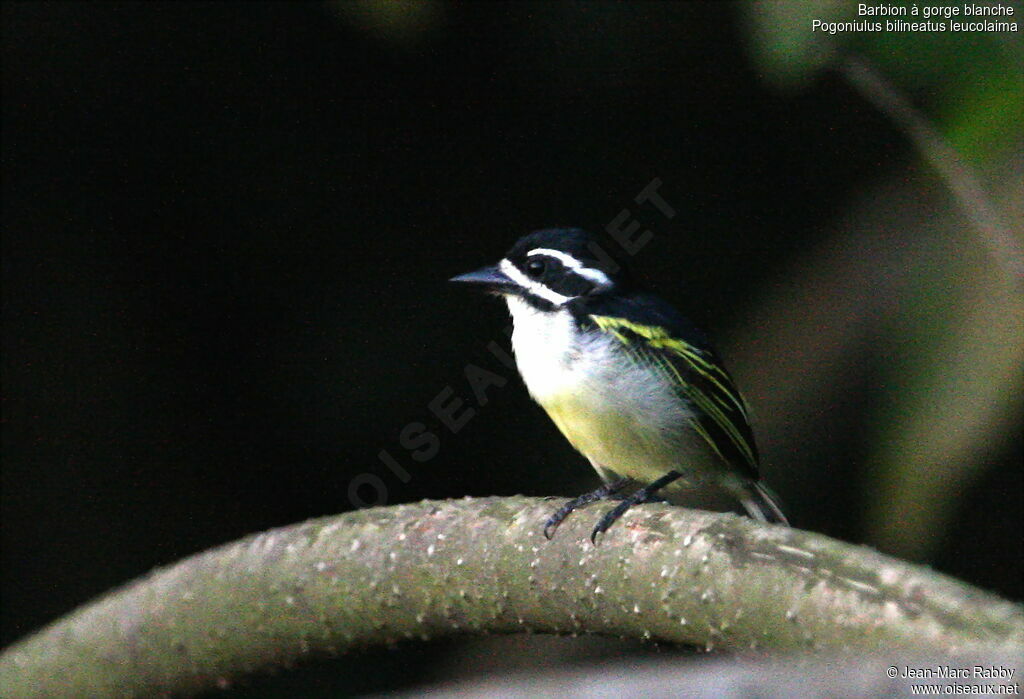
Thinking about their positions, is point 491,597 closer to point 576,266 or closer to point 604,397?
point 604,397

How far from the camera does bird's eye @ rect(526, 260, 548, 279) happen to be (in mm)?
2795

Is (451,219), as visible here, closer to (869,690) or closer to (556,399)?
(556,399)

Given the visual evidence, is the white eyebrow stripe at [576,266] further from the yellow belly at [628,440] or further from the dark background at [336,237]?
the dark background at [336,237]

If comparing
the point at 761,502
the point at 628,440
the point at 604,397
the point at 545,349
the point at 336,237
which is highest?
the point at 336,237

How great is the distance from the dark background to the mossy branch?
4.44ft

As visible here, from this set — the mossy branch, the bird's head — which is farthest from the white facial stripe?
the mossy branch

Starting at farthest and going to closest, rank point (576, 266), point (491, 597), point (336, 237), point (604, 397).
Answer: point (336, 237), point (576, 266), point (604, 397), point (491, 597)

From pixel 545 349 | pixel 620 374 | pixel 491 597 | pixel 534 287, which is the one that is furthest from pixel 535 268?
pixel 491 597

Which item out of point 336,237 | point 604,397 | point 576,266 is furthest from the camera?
point 336,237

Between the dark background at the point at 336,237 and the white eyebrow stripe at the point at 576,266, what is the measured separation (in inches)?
42.8

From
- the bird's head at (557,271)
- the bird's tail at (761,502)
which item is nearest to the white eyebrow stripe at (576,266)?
the bird's head at (557,271)

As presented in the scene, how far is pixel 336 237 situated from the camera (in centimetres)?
406

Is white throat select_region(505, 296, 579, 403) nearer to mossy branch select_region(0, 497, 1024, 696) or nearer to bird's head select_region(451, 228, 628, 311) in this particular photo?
bird's head select_region(451, 228, 628, 311)

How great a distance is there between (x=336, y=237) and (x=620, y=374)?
1721mm
